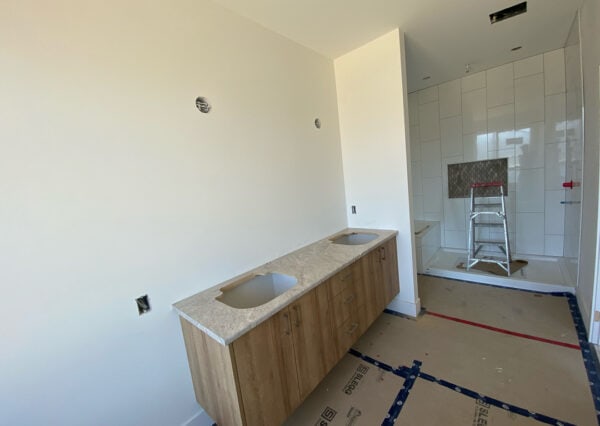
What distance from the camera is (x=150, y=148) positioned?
132cm

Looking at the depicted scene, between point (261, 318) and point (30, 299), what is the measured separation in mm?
930

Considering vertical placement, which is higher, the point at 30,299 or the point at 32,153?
the point at 32,153

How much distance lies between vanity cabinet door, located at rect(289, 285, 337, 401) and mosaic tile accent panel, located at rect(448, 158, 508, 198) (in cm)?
311

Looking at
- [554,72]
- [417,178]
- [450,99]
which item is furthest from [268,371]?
[554,72]

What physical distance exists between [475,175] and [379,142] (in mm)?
2066

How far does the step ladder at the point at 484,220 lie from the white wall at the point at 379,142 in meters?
1.55

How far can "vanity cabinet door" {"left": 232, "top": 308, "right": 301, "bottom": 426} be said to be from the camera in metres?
1.12

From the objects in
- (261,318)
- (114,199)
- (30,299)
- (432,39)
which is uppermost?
(432,39)

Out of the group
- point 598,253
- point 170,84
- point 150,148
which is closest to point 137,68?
point 170,84

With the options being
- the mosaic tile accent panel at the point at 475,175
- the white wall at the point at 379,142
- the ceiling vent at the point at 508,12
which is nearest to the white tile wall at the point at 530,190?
the mosaic tile accent panel at the point at 475,175

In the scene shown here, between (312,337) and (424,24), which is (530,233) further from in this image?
(312,337)

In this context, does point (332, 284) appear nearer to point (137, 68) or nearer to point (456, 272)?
point (137, 68)

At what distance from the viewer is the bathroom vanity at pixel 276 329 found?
1125 millimetres

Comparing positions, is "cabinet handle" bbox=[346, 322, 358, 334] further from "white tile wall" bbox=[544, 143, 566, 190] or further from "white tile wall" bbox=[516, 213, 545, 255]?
"white tile wall" bbox=[544, 143, 566, 190]
